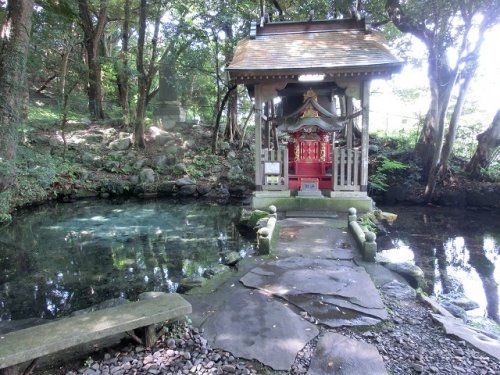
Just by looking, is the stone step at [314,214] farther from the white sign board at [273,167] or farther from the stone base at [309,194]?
the white sign board at [273,167]

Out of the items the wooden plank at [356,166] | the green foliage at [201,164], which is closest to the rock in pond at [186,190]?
the green foliage at [201,164]

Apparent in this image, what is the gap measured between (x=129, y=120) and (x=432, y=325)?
60.5ft

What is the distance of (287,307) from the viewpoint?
13.9 feet

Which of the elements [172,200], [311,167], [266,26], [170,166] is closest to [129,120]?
[170,166]

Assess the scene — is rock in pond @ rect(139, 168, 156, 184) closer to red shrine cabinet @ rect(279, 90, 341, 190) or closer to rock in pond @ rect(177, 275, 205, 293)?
red shrine cabinet @ rect(279, 90, 341, 190)

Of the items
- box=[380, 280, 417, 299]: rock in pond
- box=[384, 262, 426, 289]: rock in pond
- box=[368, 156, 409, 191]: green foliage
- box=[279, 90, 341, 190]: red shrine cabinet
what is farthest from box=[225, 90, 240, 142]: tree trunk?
box=[380, 280, 417, 299]: rock in pond

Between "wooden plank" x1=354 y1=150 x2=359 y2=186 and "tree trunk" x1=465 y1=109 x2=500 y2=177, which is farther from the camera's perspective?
"tree trunk" x1=465 y1=109 x2=500 y2=177

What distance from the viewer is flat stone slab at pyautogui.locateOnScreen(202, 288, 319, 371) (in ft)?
11.0

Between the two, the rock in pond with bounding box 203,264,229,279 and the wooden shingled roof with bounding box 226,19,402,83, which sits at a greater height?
the wooden shingled roof with bounding box 226,19,402,83

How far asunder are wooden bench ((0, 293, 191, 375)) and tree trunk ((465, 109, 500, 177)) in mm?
15374

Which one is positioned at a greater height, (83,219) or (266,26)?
(266,26)

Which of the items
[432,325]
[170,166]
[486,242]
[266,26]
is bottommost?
[486,242]

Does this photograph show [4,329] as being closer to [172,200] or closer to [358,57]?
[358,57]

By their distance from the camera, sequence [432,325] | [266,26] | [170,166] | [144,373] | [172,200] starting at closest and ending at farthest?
[144,373] < [432,325] < [266,26] < [172,200] < [170,166]
